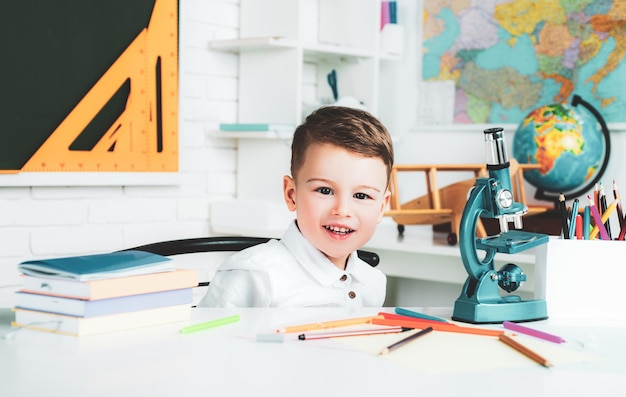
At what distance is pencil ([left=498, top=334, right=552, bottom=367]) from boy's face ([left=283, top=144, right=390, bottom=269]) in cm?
37

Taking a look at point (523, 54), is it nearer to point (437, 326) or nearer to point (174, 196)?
point (174, 196)

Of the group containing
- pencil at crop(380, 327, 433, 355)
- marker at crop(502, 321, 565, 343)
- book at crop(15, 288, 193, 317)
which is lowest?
marker at crop(502, 321, 565, 343)

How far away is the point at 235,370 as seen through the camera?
0.87m

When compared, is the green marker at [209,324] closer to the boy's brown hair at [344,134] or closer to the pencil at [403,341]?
the pencil at [403,341]

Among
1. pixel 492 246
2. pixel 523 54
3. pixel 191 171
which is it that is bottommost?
pixel 492 246

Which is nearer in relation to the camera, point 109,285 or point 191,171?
point 109,285

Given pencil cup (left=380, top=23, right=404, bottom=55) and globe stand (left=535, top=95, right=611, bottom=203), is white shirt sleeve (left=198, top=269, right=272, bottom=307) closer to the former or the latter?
globe stand (left=535, top=95, right=611, bottom=203)

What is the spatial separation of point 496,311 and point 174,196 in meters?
1.71

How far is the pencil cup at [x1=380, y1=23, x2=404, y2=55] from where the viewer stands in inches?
115

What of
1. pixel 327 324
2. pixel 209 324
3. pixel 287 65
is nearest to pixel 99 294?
pixel 209 324

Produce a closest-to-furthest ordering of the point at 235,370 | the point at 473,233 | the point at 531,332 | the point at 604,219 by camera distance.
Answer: the point at 235,370 → the point at 531,332 → the point at 473,233 → the point at 604,219

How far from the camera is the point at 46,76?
2365 millimetres

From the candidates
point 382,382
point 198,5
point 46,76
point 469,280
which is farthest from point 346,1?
point 382,382

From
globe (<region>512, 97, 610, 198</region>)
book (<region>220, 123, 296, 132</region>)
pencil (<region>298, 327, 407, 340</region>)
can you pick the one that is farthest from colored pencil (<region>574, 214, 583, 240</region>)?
book (<region>220, 123, 296, 132</region>)
